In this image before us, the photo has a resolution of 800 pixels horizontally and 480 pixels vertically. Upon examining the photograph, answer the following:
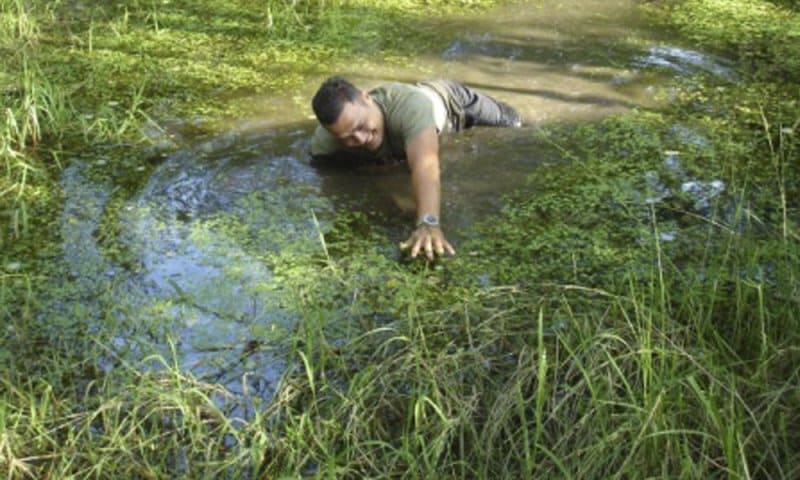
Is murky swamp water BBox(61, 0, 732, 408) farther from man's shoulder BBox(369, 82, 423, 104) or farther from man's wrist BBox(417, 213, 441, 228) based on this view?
man's shoulder BBox(369, 82, 423, 104)

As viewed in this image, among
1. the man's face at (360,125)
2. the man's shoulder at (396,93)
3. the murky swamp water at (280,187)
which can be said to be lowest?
the murky swamp water at (280,187)

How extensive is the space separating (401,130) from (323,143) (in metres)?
0.44

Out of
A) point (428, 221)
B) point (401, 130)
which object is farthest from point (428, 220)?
point (401, 130)

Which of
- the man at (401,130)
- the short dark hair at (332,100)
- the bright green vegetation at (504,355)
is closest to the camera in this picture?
the bright green vegetation at (504,355)

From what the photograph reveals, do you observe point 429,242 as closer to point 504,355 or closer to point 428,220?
point 428,220

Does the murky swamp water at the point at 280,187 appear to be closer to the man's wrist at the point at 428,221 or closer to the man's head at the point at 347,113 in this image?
the man's wrist at the point at 428,221

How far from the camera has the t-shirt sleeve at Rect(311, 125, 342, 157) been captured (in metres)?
3.99

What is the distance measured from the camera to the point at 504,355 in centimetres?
261

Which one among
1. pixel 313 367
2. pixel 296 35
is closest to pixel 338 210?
pixel 313 367

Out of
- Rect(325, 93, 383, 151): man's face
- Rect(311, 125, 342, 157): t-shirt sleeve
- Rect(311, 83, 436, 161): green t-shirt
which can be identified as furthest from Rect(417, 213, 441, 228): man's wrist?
Rect(311, 125, 342, 157): t-shirt sleeve

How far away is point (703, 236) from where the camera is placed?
3361mm

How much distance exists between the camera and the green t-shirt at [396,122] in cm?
366

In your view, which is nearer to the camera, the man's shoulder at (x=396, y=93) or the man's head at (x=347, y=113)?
the man's head at (x=347, y=113)

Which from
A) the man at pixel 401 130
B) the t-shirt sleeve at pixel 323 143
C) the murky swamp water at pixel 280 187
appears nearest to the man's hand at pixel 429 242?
the man at pixel 401 130
